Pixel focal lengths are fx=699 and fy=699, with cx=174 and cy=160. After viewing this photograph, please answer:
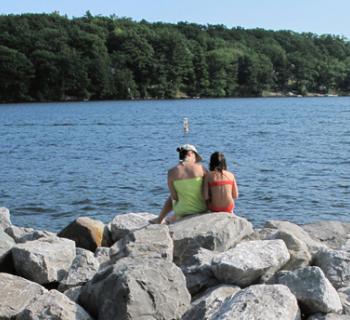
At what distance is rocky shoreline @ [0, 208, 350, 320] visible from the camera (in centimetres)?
655

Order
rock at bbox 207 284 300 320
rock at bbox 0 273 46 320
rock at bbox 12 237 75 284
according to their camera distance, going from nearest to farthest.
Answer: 1. rock at bbox 207 284 300 320
2. rock at bbox 0 273 46 320
3. rock at bbox 12 237 75 284

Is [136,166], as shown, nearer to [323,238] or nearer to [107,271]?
[323,238]

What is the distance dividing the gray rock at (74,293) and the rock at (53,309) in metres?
0.46

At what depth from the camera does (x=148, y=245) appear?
26.9 ft

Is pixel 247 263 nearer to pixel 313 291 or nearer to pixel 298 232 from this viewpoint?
pixel 313 291

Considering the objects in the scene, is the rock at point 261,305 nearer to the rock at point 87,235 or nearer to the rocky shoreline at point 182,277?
the rocky shoreline at point 182,277

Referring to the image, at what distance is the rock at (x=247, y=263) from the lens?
727 cm

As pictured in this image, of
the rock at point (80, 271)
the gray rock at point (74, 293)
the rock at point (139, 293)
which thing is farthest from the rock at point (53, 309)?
the rock at point (80, 271)

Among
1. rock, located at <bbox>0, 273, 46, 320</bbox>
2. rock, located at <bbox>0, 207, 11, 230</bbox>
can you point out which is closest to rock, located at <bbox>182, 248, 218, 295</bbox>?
rock, located at <bbox>0, 273, 46, 320</bbox>

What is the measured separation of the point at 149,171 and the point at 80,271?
18.6 metres

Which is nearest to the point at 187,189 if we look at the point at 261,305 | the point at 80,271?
the point at 80,271

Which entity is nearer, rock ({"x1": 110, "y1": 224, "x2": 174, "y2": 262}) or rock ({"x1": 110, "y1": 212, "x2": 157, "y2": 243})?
rock ({"x1": 110, "y1": 224, "x2": 174, "y2": 262})

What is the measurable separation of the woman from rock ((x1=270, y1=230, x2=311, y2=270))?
132cm

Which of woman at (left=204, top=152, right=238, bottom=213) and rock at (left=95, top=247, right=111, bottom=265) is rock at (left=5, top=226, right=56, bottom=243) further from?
woman at (left=204, top=152, right=238, bottom=213)
